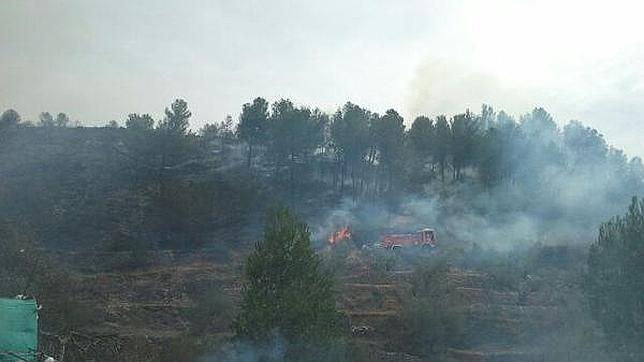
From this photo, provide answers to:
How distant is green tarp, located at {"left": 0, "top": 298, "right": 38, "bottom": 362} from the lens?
52.7ft

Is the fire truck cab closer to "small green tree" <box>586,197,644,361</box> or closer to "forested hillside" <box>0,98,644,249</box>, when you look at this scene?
"forested hillside" <box>0,98,644,249</box>

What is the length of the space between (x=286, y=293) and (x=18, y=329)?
27.8 feet

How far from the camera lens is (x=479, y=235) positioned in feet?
182

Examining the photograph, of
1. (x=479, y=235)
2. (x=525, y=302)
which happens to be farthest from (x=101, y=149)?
(x=525, y=302)

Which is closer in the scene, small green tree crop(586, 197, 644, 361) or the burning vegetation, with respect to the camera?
small green tree crop(586, 197, 644, 361)

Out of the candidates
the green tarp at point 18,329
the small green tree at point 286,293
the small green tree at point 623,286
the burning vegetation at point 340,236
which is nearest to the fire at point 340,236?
the burning vegetation at point 340,236

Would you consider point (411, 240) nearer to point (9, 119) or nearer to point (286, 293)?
point (286, 293)

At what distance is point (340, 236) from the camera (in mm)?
52625

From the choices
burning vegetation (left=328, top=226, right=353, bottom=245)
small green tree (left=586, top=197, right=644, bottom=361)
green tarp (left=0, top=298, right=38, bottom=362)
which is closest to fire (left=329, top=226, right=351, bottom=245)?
burning vegetation (left=328, top=226, right=353, bottom=245)

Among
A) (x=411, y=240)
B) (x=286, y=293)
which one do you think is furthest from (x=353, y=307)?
(x=411, y=240)

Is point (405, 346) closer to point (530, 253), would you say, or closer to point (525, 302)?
point (525, 302)

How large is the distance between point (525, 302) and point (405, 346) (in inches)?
374

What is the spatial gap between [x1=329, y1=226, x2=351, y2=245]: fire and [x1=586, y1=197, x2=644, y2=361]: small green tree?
26805 millimetres

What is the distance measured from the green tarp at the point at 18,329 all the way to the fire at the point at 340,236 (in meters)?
35.1
